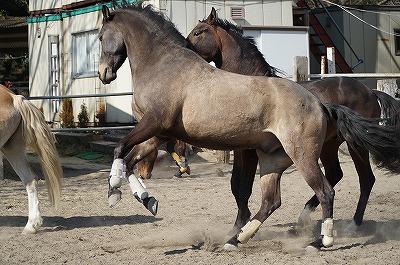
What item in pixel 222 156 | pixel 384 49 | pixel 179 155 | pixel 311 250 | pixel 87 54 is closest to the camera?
pixel 311 250

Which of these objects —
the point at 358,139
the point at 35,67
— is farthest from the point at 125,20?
the point at 35,67

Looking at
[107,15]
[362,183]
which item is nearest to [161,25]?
[107,15]

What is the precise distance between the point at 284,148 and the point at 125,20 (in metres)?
1.87

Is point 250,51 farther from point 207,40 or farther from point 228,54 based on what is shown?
point 207,40

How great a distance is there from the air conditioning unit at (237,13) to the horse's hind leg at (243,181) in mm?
9480

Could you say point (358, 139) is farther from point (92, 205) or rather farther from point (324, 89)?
point (92, 205)

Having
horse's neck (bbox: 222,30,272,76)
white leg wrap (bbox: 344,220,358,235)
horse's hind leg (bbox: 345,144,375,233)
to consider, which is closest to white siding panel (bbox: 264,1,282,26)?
horse's hind leg (bbox: 345,144,375,233)

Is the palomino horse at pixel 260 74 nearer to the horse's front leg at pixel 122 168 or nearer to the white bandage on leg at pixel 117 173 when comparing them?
the horse's front leg at pixel 122 168

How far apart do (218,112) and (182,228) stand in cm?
192

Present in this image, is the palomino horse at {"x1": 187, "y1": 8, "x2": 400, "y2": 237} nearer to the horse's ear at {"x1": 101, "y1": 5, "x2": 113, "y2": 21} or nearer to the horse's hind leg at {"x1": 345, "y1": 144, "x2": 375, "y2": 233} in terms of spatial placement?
the horse's hind leg at {"x1": 345, "y1": 144, "x2": 375, "y2": 233}

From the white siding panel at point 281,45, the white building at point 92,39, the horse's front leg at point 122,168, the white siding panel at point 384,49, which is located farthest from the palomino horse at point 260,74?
the white siding panel at point 384,49

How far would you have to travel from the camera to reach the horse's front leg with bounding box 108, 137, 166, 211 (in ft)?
20.5

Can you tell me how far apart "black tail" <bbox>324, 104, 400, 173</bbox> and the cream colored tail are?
2896mm

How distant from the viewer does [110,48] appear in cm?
682
